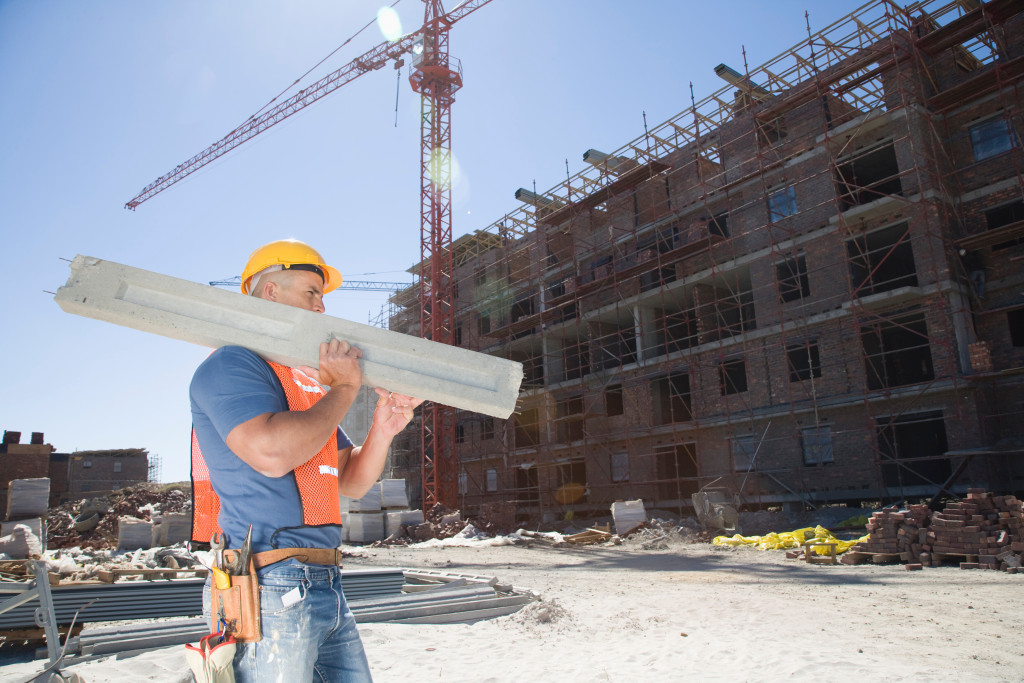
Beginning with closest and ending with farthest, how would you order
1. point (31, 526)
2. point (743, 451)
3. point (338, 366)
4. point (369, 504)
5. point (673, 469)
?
point (338, 366)
point (31, 526)
point (743, 451)
point (369, 504)
point (673, 469)

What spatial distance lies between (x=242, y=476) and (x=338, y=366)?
0.39m

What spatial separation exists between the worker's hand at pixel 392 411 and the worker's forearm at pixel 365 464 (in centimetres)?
3

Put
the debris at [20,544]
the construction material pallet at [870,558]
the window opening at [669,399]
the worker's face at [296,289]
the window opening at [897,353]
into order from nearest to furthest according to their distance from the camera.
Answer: the worker's face at [296,289] → the construction material pallet at [870,558] → the debris at [20,544] → the window opening at [897,353] → the window opening at [669,399]

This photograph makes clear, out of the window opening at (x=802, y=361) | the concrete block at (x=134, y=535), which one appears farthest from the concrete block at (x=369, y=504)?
the window opening at (x=802, y=361)

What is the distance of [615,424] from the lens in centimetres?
2531

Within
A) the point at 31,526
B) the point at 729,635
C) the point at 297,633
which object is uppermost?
the point at 297,633

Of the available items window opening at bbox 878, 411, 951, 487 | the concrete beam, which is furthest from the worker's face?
window opening at bbox 878, 411, 951, 487

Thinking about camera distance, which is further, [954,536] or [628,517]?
[628,517]

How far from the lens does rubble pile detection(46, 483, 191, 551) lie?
19.4 m

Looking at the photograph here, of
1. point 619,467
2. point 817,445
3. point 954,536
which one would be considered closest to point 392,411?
point 954,536

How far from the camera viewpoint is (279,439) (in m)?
1.64

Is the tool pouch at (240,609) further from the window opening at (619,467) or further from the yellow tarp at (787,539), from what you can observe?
the window opening at (619,467)

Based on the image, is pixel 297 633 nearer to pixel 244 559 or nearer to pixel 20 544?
pixel 244 559

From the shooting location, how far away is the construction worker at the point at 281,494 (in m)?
1.64
